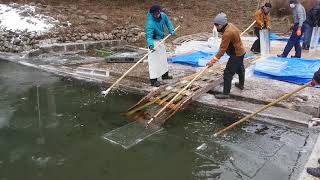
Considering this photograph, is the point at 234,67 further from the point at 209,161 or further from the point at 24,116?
the point at 24,116

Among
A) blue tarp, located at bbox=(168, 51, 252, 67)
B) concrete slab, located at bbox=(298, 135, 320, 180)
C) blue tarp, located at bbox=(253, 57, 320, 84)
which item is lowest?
concrete slab, located at bbox=(298, 135, 320, 180)

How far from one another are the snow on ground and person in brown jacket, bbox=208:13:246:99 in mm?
7350

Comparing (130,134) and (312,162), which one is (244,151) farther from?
(130,134)

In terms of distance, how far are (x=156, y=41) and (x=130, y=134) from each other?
2761mm

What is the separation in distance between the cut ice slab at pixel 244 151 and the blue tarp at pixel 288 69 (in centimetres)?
257

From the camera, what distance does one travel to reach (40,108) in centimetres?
750

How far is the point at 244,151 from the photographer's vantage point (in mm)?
5688

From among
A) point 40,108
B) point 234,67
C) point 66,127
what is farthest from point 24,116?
point 234,67

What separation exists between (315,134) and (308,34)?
5784 mm

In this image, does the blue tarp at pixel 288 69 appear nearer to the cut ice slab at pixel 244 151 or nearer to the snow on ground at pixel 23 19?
the cut ice slab at pixel 244 151

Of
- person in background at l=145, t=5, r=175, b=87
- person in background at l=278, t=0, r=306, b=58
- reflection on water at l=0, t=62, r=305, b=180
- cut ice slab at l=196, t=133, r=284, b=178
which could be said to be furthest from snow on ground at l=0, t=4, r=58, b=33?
cut ice slab at l=196, t=133, r=284, b=178

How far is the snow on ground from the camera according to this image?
12656 millimetres

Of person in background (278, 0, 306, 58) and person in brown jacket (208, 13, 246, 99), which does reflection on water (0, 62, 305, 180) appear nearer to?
person in brown jacket (208, 13, 246, 99)

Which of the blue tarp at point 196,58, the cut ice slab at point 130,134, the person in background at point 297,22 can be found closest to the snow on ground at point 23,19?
the blue tarp at point 196,58
